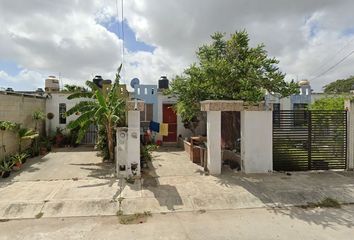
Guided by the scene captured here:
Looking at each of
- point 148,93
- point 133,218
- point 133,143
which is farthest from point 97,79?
point 133,218

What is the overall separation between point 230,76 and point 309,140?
364cm

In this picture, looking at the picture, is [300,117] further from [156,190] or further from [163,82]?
[163,82]

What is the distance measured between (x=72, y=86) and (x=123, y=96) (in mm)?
11708

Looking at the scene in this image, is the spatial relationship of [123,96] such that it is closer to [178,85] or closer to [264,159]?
[178,85]

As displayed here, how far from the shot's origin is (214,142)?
9891 millimetres

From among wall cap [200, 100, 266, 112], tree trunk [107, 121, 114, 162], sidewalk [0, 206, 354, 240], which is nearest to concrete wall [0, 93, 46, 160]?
tree trunk [107, 121, 114, 162]

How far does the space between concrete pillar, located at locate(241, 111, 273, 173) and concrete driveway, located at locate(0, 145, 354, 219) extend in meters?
0.39

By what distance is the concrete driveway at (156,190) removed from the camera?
282 inches

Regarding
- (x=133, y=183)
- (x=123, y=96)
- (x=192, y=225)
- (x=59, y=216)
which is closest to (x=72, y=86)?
(x=123, y=96)

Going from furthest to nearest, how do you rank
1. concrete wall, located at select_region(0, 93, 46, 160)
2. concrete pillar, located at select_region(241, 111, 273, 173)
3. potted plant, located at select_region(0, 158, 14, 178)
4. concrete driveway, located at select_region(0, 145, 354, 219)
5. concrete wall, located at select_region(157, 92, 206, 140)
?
concrete wall, located at select_region(157, 92, 206, 140) < concrete wall, located at select_region(0, 93, 46, 160) < concrete pillar, located at select_region(241, 111, 273, 173) < potted plant, located at select_region(0, 158, 14, 178) < concrete driveway, located at select_region(0, 145, 354, 219)

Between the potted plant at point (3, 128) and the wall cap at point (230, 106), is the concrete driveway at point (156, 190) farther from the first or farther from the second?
the wall cap at point (230, 106)

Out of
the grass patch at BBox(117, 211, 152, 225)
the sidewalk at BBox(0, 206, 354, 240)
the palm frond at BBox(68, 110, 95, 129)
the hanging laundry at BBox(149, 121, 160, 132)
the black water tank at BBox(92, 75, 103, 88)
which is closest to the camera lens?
the sidewalk at BBox(0, 206, 354, 240)

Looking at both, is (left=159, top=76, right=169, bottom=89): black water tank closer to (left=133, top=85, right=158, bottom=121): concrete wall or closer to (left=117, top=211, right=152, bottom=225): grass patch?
(left=133, top=85, right=158, bottom=121): concrete wall

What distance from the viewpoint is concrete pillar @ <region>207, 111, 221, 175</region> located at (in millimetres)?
9820
